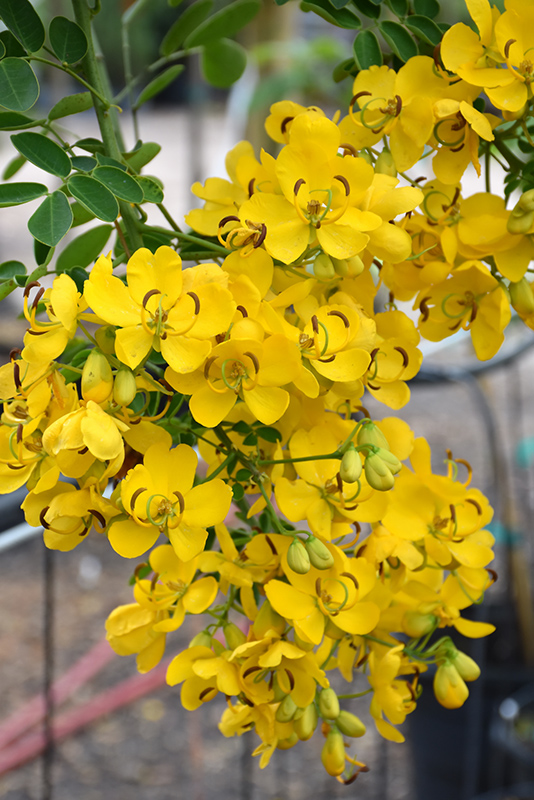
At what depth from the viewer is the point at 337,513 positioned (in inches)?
17.3

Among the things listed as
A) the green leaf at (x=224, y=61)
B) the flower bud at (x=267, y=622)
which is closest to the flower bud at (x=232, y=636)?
the flower bud at (x=267, y=622)

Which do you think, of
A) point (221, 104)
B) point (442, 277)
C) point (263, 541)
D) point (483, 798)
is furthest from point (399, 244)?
point (221, 104)

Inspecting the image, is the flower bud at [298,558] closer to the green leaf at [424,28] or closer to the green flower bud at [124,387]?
the green flower bud at [124,387]

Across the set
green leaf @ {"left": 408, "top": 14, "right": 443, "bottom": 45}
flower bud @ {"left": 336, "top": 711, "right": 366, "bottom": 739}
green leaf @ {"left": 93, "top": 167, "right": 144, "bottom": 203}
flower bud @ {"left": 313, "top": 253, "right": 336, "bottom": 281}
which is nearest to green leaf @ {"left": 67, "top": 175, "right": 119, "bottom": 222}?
green leaf @ {"left": 93, "top": 167, "right": 144, "bottom": 203}

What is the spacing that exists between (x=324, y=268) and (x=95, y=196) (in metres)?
0.13

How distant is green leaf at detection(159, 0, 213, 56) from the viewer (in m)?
0.62

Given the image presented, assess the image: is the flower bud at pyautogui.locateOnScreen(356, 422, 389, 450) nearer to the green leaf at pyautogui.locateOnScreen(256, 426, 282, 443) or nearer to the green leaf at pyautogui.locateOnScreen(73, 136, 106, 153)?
the green leaf at pyautogui.locateOnScreen(256, 426, 282, 443)

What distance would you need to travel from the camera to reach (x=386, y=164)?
0.44 m

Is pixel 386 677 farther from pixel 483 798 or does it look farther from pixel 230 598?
pixel 483 798

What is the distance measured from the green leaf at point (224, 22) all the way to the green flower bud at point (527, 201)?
0.30m

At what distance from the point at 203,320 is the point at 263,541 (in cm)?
14

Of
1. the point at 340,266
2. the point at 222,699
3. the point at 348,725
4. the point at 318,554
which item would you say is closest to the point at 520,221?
the point at 340,266

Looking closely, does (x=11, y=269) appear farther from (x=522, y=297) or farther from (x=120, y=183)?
(x=522, y=297)

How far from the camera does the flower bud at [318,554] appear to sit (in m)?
0.40
